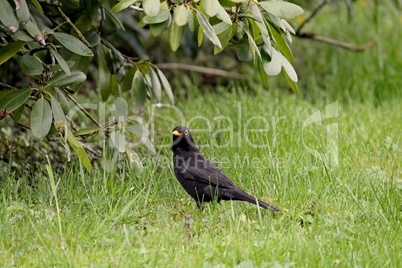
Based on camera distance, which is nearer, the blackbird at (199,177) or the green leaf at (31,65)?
the green leaf at (31,65)

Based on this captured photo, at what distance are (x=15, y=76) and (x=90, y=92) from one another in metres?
0.88

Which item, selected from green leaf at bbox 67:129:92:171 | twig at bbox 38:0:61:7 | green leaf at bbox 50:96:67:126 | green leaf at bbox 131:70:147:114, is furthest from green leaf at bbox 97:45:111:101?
green leaf at bbox 67:129:92:171

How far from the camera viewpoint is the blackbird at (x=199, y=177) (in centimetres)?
400

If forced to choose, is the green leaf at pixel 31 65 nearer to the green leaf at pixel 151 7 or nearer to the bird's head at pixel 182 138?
the green leaf at pixel 151 7

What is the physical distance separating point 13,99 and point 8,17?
549 millimetres

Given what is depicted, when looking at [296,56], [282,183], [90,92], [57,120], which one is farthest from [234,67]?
[57,120]

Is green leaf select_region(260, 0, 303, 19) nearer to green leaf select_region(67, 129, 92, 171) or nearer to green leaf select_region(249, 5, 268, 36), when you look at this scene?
green leaf select_region(249, 5, 268, 36)

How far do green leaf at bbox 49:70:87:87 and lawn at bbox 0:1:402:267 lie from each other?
573 mm

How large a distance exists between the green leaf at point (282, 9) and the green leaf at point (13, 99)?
1464mm

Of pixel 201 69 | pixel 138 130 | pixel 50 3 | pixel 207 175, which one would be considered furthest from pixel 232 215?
pixel 201 69

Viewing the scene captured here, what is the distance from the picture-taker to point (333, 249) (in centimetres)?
340

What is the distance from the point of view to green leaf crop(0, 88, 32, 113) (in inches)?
147

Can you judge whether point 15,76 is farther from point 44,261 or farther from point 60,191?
point 44,261

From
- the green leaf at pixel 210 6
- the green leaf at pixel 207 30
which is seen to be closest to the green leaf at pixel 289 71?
the green leaf at pixel 207 30
